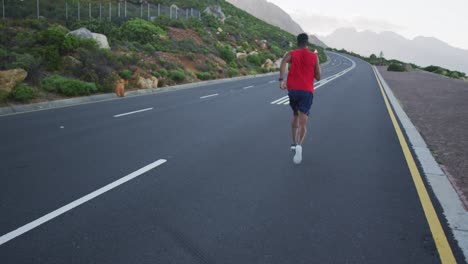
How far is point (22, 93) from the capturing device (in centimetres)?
1238

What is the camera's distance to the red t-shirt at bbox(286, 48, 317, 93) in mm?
6316

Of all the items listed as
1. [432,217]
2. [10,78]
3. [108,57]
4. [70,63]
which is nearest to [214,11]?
[108,57]

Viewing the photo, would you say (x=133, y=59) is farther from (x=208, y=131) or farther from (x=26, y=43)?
(x=208, y=131)

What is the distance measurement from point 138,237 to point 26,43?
18276mm

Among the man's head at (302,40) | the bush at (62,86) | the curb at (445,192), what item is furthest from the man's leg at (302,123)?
the bush at (62,86)

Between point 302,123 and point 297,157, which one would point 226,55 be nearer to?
point 302,123

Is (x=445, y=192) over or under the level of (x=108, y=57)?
under

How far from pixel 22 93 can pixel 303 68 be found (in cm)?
1016

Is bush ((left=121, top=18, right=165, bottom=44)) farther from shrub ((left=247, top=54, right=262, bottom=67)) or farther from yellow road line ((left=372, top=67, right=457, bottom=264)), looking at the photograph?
Answer: yellow road line ((left=372, top=67, right=457, bottom=264))

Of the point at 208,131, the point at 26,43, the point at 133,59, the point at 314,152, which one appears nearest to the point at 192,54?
the point at 133,59

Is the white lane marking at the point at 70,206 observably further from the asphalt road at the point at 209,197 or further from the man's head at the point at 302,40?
the man's head at the point at 302,40

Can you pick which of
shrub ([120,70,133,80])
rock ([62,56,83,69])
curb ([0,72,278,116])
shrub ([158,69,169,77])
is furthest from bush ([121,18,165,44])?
rock ([62,56,83,69])

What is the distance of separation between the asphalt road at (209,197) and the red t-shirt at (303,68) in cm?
133

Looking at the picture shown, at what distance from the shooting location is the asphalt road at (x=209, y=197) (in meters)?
3.42
